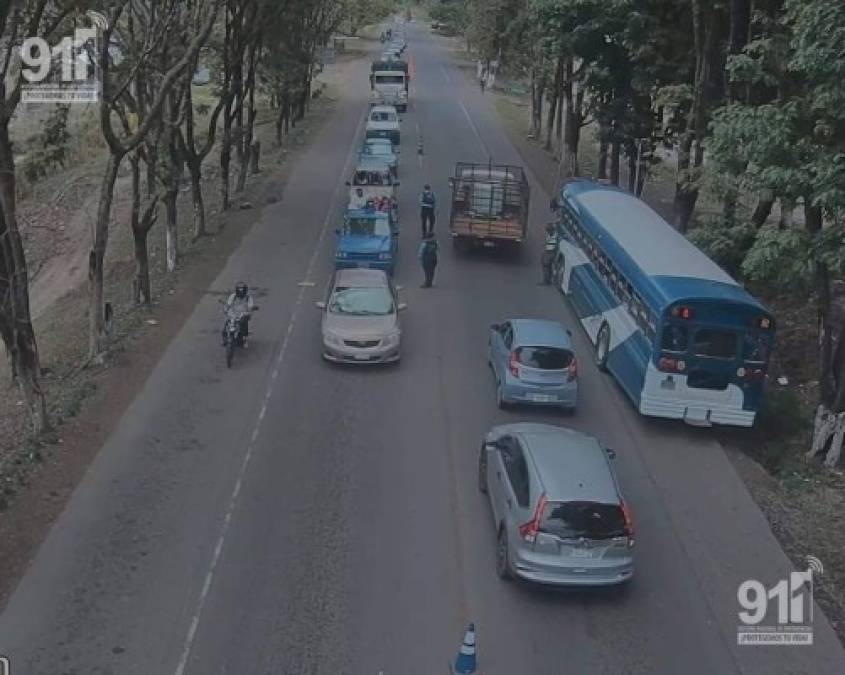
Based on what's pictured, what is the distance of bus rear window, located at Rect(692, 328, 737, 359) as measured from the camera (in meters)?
19.5

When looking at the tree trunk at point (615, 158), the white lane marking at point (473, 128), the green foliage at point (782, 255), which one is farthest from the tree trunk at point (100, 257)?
the white lane marking at point (473, 128)

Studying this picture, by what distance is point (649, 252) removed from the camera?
73.3 feet

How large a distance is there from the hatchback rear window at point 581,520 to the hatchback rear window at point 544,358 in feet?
21.5

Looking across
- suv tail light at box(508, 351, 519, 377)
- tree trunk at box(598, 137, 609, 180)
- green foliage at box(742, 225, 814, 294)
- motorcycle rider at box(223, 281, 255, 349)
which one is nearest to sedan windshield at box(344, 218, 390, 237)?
motorcycle rider at box(223, 281, 255, 349)

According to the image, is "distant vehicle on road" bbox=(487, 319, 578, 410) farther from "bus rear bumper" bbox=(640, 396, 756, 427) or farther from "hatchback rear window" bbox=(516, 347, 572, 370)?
"bus rear bumper" bbox=(640, 396, 756, 427)

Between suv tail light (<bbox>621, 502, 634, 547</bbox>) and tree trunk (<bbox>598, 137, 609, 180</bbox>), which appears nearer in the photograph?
suv tail light (<bbox>621, 502, 634, 547</bbox>)

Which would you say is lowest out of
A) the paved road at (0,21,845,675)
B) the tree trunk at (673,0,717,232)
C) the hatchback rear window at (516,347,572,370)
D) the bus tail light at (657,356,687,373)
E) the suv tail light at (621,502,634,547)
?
the paved road at (0,21,845,675)

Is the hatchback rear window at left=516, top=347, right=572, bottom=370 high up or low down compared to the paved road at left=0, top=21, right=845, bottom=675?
up

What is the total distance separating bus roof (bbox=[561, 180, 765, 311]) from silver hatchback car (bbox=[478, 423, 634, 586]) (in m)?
5.92

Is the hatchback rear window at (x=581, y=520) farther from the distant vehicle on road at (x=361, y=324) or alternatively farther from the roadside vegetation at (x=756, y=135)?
the distant vehicle on road at (x=361, y=324)

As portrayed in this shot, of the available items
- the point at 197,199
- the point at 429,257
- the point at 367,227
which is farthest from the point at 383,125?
the point at 429,257

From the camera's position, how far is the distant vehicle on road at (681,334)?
63.7ft

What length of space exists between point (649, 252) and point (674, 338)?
10.8 ft

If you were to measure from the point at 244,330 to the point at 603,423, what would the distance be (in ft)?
25.3
